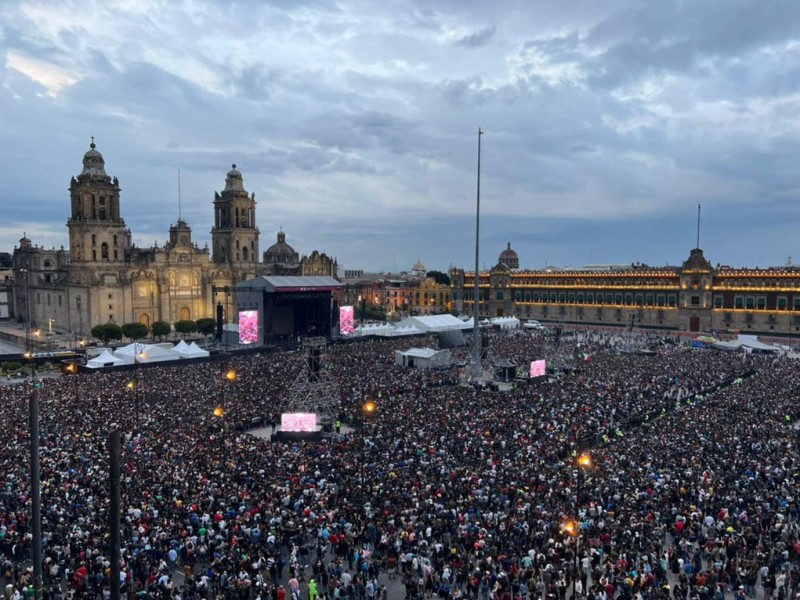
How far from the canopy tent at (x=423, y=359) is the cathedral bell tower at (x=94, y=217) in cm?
4546

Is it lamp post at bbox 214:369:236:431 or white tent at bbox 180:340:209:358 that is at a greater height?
white tent at bbox 180:340:209:358

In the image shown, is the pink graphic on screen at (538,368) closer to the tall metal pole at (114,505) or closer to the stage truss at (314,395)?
the stage truss at (314,395)

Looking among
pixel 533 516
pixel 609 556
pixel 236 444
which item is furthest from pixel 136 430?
pixel 609 556

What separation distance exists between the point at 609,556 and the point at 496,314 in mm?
97783

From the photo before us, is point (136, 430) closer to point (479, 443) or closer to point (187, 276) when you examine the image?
point (479, 443)

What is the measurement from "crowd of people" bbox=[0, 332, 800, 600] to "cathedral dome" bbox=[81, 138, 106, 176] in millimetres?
50869

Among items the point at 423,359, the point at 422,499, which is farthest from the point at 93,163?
the point at 422,499

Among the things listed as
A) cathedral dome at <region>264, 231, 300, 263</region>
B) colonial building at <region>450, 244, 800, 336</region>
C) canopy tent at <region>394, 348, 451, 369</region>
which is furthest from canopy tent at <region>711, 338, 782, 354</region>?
cathedral dome at <region>264, 231, 300, 263</region>

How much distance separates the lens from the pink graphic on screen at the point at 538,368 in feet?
145

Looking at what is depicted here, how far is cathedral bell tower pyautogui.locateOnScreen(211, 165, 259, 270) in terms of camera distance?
302 ft

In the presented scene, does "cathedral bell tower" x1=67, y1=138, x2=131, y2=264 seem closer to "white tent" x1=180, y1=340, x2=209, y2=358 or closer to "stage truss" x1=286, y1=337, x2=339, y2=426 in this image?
"white tent" x1=180, y1=340, x2=209, y2=358

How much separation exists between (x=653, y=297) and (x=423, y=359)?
59.0m

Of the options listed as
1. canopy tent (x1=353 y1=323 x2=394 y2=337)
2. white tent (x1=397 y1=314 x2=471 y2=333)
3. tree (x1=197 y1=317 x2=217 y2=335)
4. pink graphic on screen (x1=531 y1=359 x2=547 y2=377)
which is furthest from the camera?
tree (x1=197 y1=317 x2=217 y2=335)

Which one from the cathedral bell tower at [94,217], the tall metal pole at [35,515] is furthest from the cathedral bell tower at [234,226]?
the tall metal pole at [35,515]
